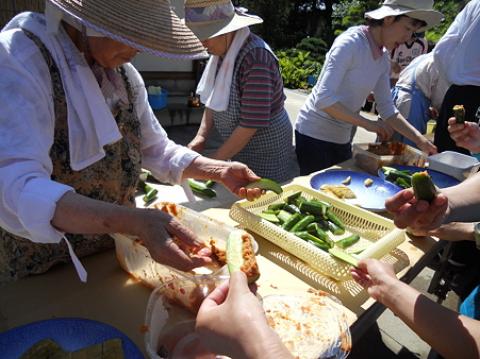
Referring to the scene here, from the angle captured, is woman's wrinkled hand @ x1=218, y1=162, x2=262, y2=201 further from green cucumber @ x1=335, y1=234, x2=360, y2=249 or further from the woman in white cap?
the woman in white cap

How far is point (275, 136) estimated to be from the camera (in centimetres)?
320

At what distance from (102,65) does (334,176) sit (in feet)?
6.52

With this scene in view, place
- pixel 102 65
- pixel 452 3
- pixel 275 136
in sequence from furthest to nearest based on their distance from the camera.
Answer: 1. pixel 452 3
2. pixel 275 136
3. pixel 102 65

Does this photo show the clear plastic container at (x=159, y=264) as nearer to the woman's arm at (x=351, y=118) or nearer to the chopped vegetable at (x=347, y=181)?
the chopped vegetable at (x=347, y=181)

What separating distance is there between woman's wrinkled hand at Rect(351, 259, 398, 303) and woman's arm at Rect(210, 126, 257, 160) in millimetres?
1561

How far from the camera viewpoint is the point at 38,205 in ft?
4.21

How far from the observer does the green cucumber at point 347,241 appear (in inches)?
82.0

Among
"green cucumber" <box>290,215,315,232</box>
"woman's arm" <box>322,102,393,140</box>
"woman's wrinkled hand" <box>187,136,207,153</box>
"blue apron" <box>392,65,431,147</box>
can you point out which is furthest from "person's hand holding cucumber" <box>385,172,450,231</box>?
"blue apron" <box>392,65,431,147</box>

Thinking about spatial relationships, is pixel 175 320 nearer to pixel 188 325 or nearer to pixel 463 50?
pixel 188 325

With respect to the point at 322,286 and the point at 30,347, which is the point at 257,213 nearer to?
the point at 322,286

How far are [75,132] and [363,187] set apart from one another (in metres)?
2.17

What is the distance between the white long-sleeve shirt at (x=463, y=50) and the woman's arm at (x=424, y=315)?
303cm

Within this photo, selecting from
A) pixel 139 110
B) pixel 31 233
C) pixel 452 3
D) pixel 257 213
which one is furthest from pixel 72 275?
pixel 452 3

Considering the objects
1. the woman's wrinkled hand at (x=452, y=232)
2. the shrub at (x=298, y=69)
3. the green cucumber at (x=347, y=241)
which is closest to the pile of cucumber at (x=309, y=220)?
the green cucumber at (x=347, y=241)
